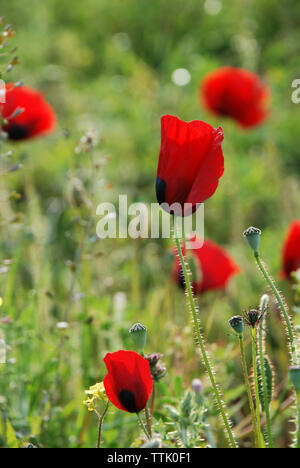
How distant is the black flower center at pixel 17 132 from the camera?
95cm

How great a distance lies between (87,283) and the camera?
965mm

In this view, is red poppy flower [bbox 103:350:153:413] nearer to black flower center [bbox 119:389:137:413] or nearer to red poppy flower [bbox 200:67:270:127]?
black flower center [bbox 119:389:137:413]

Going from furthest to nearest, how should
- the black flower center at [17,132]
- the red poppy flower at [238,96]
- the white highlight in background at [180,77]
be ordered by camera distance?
the white highlight in background at [180,77], the red poppy flower at [238,96], the black flower center at [17,132]

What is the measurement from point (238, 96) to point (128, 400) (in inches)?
42.4

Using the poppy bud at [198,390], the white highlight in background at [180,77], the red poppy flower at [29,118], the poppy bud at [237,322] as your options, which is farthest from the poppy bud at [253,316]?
the white highlight in background at [180,77]

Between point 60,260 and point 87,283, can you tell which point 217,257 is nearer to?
point 87,283

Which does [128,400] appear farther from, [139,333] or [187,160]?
[187,160]

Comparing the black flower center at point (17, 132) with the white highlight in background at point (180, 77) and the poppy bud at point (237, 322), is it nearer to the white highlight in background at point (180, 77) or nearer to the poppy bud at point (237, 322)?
the poppy bud at point (237, 322)

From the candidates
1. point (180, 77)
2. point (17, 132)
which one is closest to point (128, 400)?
point (17, 132)

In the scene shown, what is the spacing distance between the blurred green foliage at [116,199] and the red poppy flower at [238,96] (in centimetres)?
11

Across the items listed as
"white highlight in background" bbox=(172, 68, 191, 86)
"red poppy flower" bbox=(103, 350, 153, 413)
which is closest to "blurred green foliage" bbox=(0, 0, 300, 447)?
"white highlight in background" bbox=(172, 68, 191, 86)

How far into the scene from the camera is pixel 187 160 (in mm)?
499

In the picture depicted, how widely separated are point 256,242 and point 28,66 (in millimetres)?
2391

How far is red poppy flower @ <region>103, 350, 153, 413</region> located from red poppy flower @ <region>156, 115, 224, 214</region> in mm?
129
